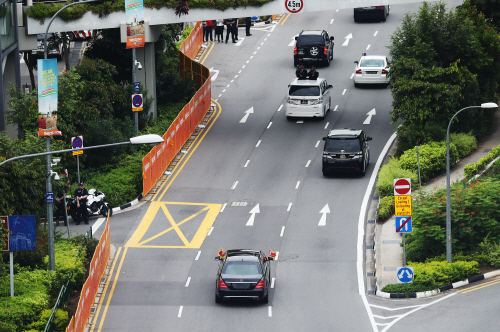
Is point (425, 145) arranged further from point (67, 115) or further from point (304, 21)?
point (304, 21)

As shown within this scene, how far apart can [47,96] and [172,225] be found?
30.8ft

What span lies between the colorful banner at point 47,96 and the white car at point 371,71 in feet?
88.3

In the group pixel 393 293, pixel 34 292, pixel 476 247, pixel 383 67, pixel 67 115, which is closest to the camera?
pixel 34 292

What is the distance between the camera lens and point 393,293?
2806 cm

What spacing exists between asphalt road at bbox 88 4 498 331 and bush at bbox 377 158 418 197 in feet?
4.18

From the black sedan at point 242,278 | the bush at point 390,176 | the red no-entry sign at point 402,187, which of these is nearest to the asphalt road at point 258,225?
the black sedan at point 242,278

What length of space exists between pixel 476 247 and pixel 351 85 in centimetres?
2304

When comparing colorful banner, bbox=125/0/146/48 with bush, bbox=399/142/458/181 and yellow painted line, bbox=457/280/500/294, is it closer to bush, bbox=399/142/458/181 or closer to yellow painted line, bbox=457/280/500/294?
bush, bbox=399/142/458/181

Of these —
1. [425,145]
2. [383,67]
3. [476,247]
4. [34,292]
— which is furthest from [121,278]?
[383,67]

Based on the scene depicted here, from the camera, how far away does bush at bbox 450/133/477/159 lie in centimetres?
4056

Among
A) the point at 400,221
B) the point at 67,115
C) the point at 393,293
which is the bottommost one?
the point at 393,293

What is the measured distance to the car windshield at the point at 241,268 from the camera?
2714cm

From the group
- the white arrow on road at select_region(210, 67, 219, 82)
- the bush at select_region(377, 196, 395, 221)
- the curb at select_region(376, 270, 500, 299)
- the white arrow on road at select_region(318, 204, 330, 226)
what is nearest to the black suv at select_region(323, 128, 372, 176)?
the white arrow on road at select_region(318, 204, 330, 226)

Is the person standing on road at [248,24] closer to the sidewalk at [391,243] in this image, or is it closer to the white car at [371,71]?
the white car at [371,71]
